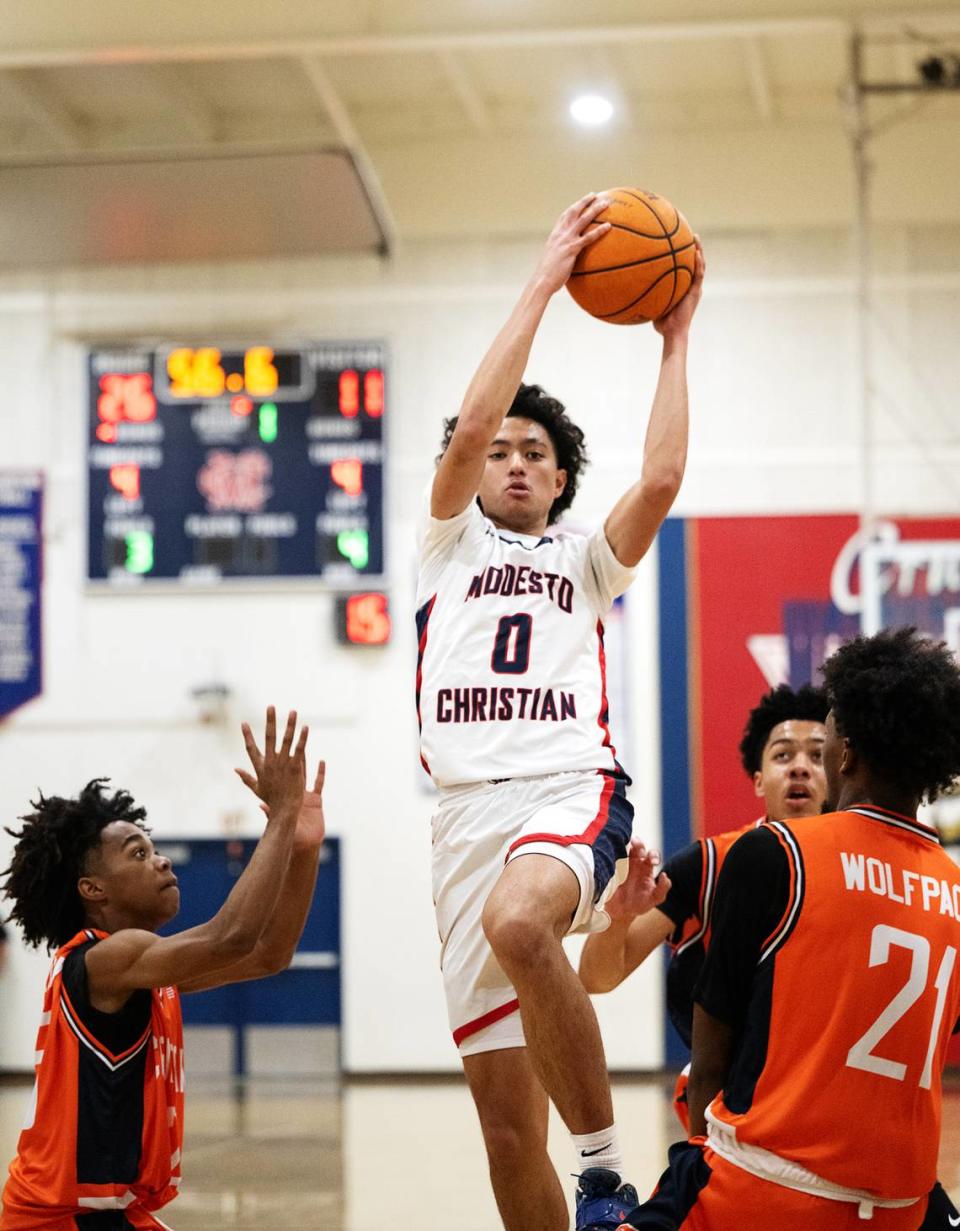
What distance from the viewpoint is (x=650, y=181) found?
1111cm

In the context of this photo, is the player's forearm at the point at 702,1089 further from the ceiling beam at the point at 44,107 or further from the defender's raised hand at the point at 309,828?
the ceiling beam at the point at 44,107

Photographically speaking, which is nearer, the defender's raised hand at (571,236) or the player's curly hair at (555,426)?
the defender's raised hand at (571,236)

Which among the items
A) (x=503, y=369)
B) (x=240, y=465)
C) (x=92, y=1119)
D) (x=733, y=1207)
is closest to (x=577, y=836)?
(x=733, y=1207)

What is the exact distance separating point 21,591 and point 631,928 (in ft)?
26.6

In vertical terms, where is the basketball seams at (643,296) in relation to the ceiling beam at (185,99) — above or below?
below

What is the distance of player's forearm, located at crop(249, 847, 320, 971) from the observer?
3.98 meters

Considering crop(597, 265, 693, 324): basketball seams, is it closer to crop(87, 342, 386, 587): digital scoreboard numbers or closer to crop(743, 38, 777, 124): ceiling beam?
crop(743, 38, 777, 124): ceiling beam

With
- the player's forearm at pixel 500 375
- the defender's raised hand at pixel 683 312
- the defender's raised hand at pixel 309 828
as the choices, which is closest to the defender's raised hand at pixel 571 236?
the player's forearm at pixel 500 375

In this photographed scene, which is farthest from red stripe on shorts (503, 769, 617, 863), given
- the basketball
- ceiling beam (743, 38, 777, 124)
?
ceiling beam (743, 38, 777, 124)

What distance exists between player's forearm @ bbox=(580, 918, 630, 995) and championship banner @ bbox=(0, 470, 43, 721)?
7.84 metres

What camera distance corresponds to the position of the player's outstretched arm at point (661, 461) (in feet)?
12.5

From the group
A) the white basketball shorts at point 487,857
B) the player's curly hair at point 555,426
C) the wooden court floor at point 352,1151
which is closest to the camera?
the white basketball shorts at point 487,857

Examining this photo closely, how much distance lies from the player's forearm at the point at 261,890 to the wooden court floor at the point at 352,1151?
10.3ft

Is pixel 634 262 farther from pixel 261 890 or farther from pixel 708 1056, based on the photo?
pixel 708 1056
